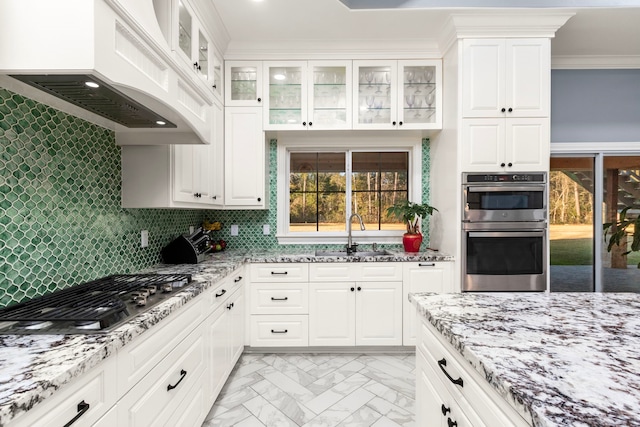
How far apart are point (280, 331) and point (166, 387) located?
1.51 meters

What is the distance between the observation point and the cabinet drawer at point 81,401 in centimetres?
75

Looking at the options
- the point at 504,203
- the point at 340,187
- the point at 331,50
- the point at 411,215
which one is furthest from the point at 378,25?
the point at 504,203

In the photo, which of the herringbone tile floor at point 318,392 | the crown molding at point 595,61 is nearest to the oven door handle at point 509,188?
the crown molding at point 595,61

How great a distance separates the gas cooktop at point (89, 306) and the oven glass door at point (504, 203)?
88.2 inches

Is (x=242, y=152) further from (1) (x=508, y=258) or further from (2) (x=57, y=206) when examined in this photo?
(1) (x=508, y=258)

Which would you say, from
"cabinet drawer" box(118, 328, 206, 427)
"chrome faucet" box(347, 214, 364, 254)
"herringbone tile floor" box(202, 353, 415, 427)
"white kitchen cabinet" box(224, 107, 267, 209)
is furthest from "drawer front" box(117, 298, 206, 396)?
"chrome faucet" box(347, 214, 364, 254)

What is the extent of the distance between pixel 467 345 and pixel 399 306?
196 cm

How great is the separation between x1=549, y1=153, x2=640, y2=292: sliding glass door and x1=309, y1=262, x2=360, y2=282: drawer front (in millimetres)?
2110

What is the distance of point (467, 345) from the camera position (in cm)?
91

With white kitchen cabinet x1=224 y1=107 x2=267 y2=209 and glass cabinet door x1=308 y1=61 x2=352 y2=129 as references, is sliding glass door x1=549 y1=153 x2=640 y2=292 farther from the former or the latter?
white kitchen cabinet x1=224 y1=107 x2=267 y2=209

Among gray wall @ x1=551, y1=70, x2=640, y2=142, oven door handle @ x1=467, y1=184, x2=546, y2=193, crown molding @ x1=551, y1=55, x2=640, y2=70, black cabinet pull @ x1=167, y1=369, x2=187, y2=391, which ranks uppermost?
crown molding @ x1=551, y1=55, x2=640, y2=70

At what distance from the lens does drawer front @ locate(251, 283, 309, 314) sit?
2795mm

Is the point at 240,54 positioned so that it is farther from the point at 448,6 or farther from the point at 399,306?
the point at 399,306

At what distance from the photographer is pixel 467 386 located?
942mm
